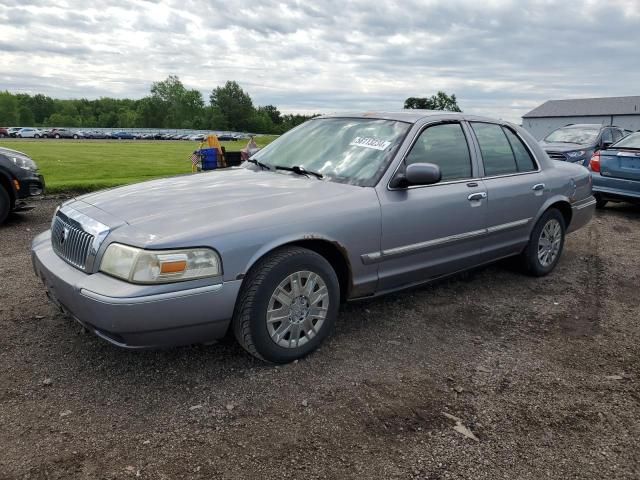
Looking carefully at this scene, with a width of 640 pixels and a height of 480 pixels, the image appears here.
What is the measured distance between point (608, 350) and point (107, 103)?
153090 millimetres

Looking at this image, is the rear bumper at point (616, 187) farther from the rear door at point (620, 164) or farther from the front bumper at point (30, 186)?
the front bumper at point (30, 186)

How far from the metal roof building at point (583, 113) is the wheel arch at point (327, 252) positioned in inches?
2788

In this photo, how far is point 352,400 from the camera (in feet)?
10.2

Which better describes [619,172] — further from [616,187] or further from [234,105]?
[234,105]

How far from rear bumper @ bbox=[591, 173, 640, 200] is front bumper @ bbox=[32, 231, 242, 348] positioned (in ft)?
25.5

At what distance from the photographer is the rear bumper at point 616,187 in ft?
29.3

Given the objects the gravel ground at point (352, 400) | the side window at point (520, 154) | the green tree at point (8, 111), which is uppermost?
the green tree at point (8, 111)

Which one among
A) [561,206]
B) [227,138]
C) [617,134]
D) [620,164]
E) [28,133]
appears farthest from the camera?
[227,138]

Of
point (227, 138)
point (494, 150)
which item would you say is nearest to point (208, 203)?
point (494, 150)

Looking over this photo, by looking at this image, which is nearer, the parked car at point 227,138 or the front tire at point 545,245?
the front tire at point 545,245

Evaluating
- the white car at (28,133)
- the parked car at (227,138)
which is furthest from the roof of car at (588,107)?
the white car at (28,133)

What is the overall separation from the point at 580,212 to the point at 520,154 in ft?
4.05

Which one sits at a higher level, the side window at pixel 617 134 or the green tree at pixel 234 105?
the green tree at pixel 234 105

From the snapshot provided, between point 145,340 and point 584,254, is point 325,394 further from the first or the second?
point 584,254
